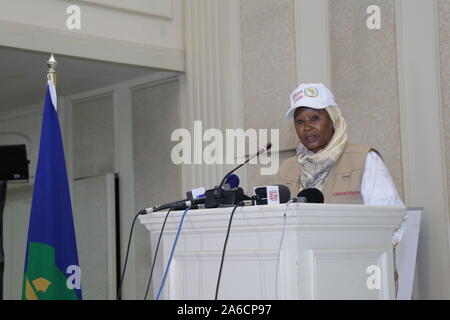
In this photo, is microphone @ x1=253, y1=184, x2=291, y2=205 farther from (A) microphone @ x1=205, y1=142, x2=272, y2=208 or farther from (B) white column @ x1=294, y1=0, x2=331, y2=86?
(B) white column @ x1=294, y1=0, x2=331, y2=86

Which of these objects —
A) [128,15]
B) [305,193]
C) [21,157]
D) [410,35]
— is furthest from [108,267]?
[305,193]

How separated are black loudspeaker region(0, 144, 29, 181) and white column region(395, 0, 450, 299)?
2586 millimetres

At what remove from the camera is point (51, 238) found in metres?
3.78

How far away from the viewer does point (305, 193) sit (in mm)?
2562

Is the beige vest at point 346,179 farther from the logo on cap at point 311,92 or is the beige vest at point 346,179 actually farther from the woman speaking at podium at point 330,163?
the logo on cap at point 311,92

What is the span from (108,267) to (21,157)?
5.42 feet

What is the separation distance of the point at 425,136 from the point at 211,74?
83.0 inches

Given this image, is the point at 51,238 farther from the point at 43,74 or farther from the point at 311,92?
the point at 43,74

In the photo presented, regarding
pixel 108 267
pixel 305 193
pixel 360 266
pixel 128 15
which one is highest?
pixel 128 15

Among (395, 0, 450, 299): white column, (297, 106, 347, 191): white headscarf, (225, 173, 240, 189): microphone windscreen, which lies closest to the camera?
(225, 173, 240, 189): microphone windscreen

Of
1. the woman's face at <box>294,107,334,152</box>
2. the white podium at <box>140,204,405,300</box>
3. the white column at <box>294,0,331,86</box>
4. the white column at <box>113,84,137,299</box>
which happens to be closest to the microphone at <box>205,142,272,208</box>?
the white podium at <box>140,204,405,300</box>

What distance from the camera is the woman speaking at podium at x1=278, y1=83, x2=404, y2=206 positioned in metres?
3.24
